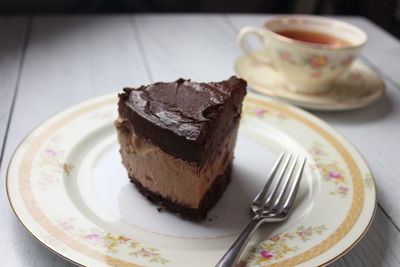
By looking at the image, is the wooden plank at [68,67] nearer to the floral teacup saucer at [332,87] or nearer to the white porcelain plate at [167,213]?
the white porcelain plate at [167,213]

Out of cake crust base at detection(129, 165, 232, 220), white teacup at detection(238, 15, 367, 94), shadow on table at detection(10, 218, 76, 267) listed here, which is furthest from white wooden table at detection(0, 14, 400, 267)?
cake crust base at detection(129, 165, 232, 220)

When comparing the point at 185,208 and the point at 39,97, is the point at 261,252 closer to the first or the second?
the point at 185,208

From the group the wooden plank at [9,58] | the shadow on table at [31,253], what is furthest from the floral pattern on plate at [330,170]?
the wooden plank at [9,58]

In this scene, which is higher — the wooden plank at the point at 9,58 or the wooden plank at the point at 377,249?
the wooden plank at the point at 377,249

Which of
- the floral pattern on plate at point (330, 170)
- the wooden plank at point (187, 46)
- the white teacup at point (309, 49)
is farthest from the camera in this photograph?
the wooden plank at point (187, 46)

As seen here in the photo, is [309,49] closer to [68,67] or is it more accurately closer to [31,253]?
[68,67]

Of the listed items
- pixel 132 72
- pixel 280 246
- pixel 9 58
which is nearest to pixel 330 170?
pixel 280 246

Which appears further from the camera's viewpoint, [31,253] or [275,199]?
[275,199]
